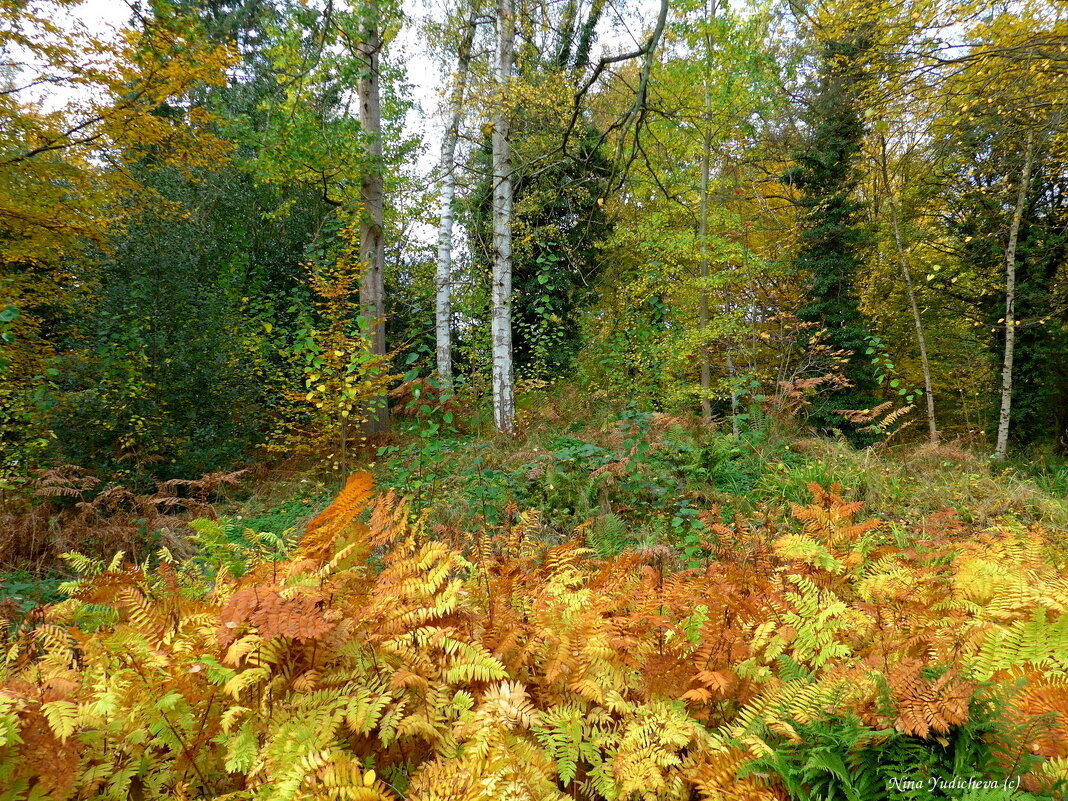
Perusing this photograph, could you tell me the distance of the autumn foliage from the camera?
1.30m

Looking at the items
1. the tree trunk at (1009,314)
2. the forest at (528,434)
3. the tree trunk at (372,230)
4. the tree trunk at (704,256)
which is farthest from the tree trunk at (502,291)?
the tree trunk at (1009,314)

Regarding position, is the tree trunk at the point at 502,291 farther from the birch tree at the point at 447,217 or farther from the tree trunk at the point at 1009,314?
the tree trunk at the point at 1009,314

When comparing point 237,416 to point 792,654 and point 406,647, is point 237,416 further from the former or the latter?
point 792,654

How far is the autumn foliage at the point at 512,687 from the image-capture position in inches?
51.1

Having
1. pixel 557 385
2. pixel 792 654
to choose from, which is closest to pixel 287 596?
pixel 792 654

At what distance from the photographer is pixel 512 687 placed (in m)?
1.65

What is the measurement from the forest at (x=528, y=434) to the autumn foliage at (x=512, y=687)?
2 cm

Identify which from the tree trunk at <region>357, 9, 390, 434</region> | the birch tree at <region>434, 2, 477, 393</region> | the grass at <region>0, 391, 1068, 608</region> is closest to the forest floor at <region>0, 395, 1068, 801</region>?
the grass at <region>0, 391, 1068, 608</region>

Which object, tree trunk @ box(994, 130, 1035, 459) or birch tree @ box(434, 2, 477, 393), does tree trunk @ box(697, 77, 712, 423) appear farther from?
tree trunk @ box(994, 130, 1035, 459)

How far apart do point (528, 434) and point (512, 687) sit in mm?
5524

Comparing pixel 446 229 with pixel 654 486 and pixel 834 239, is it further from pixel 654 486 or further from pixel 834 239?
pixel 834 239

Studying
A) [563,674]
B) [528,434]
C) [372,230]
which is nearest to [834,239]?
[528,434]

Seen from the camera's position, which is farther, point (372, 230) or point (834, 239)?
point (834, 239)

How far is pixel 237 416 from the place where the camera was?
753cm
